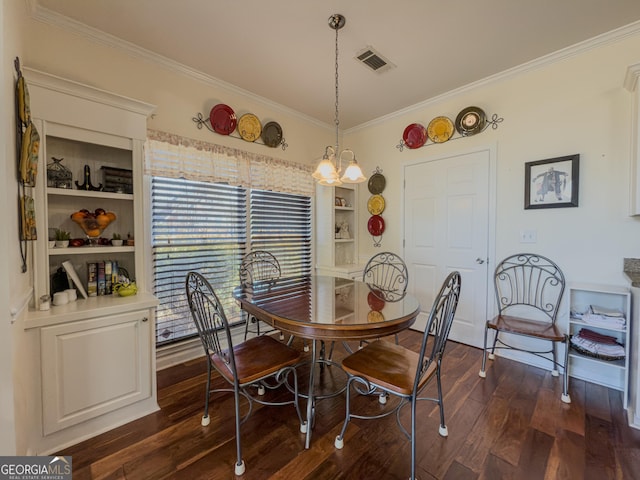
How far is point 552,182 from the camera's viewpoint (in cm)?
239

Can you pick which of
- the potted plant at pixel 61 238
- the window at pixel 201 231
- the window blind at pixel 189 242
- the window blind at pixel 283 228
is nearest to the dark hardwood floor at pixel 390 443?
the window blind at pixel 189 242

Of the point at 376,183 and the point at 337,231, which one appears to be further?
the point at 337,231

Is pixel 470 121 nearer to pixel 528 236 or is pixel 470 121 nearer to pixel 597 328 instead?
pixel 528 236

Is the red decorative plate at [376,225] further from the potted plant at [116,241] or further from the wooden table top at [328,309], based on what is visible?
the potted plant at [116,241]

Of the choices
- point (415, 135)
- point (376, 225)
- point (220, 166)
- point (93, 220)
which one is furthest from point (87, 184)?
point (415, 135)

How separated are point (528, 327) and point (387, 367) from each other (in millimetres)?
1475

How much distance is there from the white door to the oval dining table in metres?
1.28

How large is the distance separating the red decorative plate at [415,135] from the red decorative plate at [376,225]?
0.99m

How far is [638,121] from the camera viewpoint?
6.15 feet

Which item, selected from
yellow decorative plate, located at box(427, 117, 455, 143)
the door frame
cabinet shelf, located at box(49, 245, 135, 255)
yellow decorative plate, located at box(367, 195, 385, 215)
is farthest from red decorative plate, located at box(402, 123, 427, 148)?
cabinet shelf, located at box(49, 245, 135, 255)

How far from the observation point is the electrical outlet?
2506mm

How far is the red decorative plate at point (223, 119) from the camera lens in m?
2.71

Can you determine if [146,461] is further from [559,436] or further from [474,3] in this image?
[474,3]

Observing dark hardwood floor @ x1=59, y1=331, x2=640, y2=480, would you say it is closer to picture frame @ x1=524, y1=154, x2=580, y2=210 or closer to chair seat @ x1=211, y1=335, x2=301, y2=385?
chair seat @ x1=211, y1=335, x2=301, y2=385
